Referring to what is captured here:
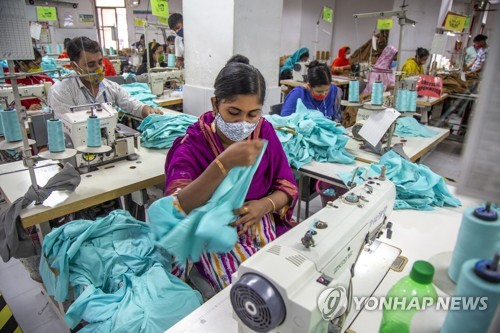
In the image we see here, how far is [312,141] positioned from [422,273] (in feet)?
5.69

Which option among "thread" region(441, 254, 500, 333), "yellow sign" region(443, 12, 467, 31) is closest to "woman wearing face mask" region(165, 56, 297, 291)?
"thread" region(441, 254, 500, 333)

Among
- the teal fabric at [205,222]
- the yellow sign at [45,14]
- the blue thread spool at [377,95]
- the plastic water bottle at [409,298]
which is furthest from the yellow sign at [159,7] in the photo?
the plastic water bottle at [409,298]

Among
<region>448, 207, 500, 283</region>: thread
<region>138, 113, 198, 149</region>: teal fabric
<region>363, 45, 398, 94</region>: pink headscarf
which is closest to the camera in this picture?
<region>448, 207, 500, 283</region>: thread

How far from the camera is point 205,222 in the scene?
3.17ft

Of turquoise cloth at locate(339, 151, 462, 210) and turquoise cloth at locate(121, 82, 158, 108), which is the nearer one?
turquoise cloth at locate(339, 151, 462, 210)

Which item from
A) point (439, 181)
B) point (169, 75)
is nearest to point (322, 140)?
point (439, 181)

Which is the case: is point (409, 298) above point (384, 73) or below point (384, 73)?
below

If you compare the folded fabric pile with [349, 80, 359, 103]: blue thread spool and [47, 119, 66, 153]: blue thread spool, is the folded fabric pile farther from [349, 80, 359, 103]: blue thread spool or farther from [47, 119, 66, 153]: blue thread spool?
[349, 80, 359, 103]: blue thread spool

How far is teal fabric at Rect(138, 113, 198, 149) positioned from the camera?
250 cm

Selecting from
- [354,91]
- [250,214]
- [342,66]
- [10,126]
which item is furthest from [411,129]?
[342,66]

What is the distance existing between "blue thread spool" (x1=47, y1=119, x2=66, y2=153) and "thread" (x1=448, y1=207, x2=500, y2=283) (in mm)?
1817

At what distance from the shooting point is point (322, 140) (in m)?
2.36

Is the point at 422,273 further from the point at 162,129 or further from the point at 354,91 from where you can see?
the point at 354,91

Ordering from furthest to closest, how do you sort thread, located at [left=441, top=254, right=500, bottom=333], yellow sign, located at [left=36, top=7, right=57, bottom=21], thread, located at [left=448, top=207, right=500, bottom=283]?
yellow sign, located at [left=36, top=7, right=57, bottom=21], thread, located at [left=448, top=207, right=500, bottom=283], thread, located at [left=441, top=254, right=500, bottom=333]
